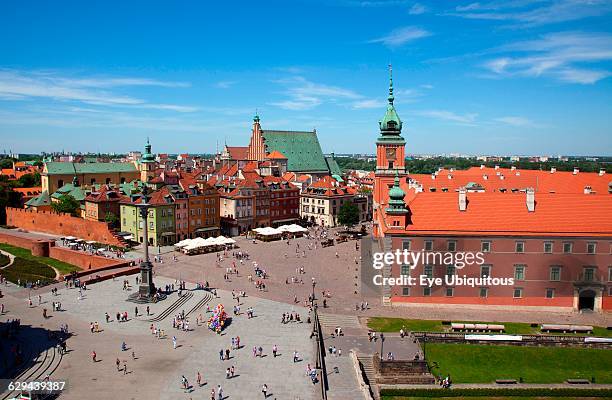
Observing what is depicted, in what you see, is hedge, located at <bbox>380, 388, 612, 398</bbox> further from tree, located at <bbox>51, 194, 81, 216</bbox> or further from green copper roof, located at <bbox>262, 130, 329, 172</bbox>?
green copper roof, located at <bbox>262, 130, 329, 172</bbox>

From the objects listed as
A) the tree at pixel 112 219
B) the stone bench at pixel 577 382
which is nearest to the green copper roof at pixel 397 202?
the stone bench at pixel 577 382

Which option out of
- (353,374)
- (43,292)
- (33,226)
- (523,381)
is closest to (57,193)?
(33,226)

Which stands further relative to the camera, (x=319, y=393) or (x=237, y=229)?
(x=237, y=229)

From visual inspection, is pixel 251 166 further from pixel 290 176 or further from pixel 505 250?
pixel 505 250

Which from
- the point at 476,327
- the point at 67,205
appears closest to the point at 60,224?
the point at 67,205

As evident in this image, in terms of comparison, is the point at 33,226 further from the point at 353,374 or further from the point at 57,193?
the point at 353,374

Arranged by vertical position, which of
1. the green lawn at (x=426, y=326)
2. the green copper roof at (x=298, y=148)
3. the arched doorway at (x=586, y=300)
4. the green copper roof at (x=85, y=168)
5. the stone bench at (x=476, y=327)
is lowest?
the green lawn at (x=426, y=326)

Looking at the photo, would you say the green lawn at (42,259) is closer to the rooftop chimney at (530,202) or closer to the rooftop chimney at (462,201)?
the rooftop chimney at (462,201)
